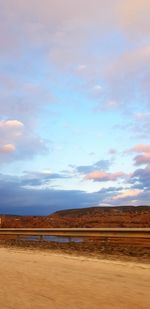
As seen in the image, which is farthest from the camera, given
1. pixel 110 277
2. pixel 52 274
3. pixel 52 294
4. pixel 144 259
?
pixel 144 259

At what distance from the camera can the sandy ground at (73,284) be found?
845cm

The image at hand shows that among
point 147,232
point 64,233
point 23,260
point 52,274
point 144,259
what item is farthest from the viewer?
point 64,233

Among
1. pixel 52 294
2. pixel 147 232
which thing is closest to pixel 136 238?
pixel 147 232

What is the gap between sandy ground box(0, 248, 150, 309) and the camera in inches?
332

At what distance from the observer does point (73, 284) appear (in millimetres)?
10727

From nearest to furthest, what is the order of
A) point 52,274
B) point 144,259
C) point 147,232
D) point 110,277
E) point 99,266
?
point 110,277 < point 52,274 < point 99,266 < point 144,259 < point 147,232

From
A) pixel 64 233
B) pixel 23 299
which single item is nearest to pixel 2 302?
pixel 23 299

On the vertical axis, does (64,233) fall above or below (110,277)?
above

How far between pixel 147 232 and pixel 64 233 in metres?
6.51

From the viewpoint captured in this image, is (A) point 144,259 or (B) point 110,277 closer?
(B) point 110,277

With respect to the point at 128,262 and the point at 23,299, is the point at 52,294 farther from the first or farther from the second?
the point at 128,262

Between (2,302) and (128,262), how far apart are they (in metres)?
7.02

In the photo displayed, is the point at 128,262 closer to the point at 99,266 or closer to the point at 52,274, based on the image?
the point at 99,266

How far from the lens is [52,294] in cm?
944
